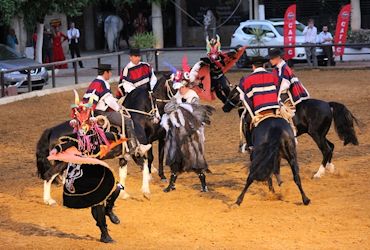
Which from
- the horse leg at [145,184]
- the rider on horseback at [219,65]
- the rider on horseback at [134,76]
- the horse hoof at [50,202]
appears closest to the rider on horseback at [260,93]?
the horse leg at [145,184]

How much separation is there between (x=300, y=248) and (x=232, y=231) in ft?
4.07

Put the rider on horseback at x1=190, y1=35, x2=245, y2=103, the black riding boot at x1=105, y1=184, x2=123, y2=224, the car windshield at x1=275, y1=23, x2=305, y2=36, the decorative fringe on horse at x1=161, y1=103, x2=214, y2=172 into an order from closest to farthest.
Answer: the black riding boot at x1=105, y1=184, x2=123, y2=224
the decorative fringe on horse at x1=161, y1=103, x2=214, y2=172
the rider on horseback at x1=190, y1=35, x2=245, y2=103
the car windshield at x1=275, y1=23, x2=305, y2=36

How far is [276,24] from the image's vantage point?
3412cm

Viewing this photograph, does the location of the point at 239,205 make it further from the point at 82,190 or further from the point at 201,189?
the point at 82,190

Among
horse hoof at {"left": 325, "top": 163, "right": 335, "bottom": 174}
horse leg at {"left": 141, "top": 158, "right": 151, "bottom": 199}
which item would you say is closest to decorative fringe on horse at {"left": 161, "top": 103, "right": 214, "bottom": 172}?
horse leg at {"left": 141, "top": 158, "right": 151, "bottom": 199}

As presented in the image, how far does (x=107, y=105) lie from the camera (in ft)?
43.3

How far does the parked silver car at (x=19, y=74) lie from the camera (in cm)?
2622

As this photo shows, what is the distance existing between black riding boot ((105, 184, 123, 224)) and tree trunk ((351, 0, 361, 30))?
27.0 metres

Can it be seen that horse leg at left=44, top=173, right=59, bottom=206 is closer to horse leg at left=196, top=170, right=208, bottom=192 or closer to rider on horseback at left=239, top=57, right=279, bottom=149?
horse leg at left=196, top=170, right=208, bottom=192

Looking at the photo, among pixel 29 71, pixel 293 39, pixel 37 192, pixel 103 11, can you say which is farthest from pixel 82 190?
pixel 103 11

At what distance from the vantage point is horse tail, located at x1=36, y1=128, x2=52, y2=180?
12.6m

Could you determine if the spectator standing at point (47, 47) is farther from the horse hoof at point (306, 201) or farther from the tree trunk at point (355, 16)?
the horse hoof at point (306, 201)

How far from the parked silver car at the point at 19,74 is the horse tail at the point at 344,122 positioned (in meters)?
13.9

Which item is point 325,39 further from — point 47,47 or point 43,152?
point 43,152
